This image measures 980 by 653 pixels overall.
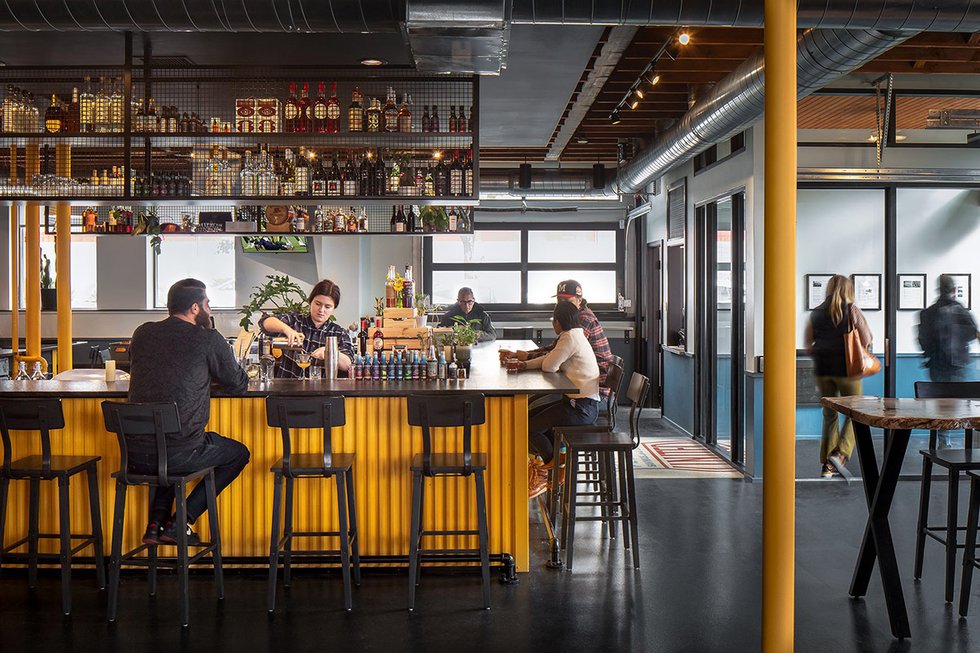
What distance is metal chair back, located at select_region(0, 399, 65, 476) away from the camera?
4223mm

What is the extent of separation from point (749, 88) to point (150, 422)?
4247 mm

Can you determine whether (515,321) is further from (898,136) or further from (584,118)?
(898,136)

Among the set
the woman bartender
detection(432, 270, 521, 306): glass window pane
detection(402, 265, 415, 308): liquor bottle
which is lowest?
the woman bartender

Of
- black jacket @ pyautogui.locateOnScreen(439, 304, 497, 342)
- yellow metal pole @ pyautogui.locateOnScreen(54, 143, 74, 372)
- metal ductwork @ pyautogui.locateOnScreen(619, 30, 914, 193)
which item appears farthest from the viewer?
black jacket @ pyautogui.locateOnScreen(439, 304, 497, 342)

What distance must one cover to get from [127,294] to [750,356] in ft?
28.1

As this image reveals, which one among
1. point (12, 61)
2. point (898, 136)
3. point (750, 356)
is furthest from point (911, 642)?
point (12, 61)

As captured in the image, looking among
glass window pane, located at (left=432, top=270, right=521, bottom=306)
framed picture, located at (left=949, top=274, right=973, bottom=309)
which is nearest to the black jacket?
glass window pane, located at (left=432, top=270, right=521, bottom=306)

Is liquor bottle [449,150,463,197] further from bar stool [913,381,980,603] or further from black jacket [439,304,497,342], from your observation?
black jacket [439,304,497,342]

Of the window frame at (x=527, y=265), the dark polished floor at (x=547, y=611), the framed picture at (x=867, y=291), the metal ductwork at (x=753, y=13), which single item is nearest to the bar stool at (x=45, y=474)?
the dark polished floor at (x=547, y=611)

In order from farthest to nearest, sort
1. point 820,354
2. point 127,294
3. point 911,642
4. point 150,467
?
point 127,294
point 820,354
point 150,467
point 911,642

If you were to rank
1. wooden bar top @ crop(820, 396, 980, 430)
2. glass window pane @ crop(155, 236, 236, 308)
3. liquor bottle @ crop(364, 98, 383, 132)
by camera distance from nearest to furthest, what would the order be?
wooden bar top @ crop(820, 396, 980, 430) < liquor bottle @ crop(364, 98, 383, 132) < glass window pane @ crop(155, 236, 236, 308)

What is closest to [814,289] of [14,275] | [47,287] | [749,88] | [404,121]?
[749,88]

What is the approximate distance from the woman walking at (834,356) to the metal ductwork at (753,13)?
2.98 m

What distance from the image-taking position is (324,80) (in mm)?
5691
